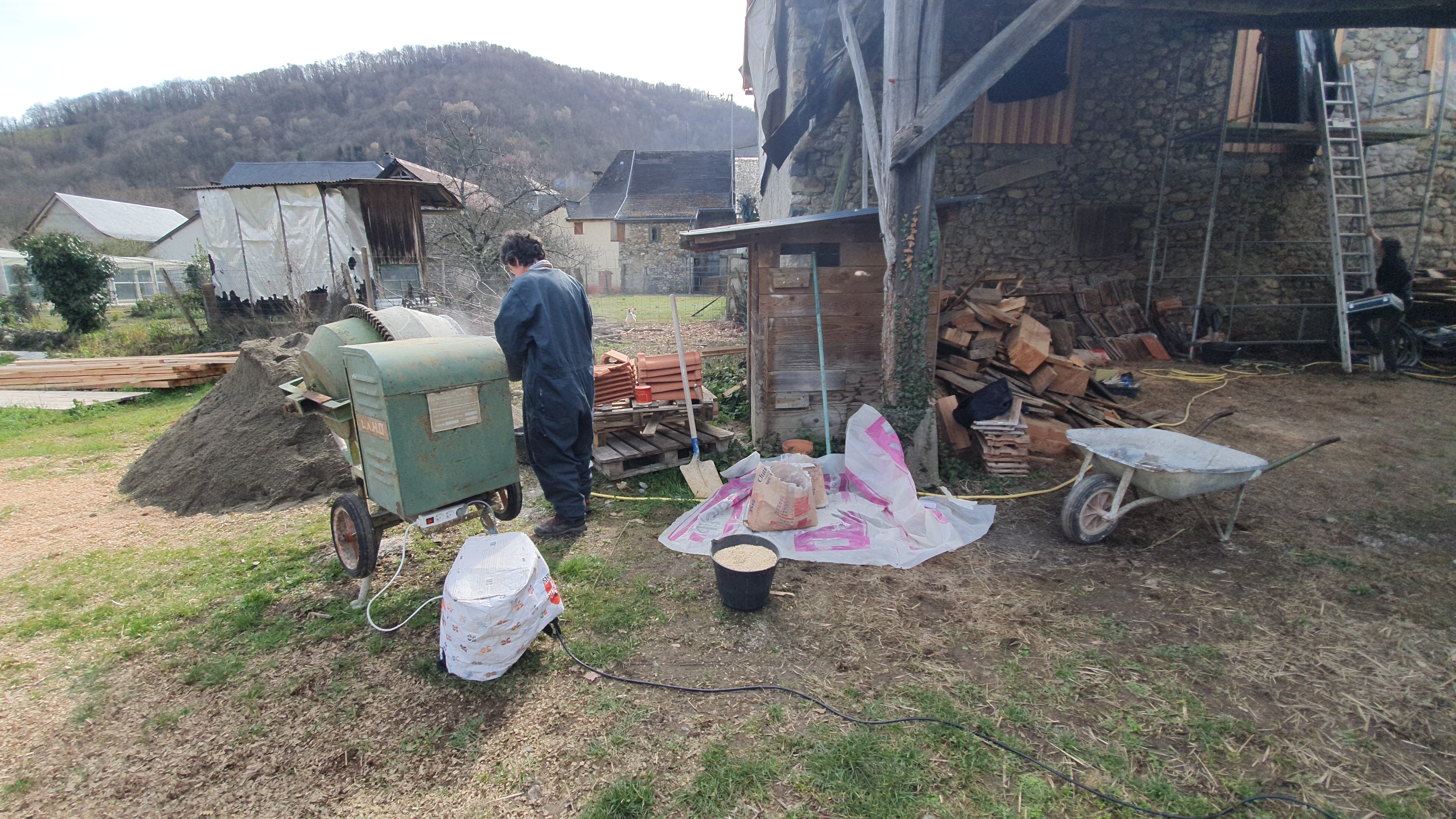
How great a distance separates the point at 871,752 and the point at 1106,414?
518cm

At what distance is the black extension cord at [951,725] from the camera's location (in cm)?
212

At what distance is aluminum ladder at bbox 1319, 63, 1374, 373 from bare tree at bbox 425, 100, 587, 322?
606 inches

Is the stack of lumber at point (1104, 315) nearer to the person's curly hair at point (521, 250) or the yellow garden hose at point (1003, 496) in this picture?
the yellow garden hose at point (1003, 496)

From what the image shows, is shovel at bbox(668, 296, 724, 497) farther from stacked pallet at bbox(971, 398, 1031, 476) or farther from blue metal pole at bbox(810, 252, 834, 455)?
stacked pallet at bbox(971, 398, 1031, 476)

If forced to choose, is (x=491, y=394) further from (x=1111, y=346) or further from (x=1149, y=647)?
(x=1111, y=346)

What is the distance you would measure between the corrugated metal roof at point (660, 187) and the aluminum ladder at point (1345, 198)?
88.5 feet

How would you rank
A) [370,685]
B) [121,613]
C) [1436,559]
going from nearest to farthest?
[370,685] < [121,613] < [1436,559]

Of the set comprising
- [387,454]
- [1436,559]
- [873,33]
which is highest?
[873,33]

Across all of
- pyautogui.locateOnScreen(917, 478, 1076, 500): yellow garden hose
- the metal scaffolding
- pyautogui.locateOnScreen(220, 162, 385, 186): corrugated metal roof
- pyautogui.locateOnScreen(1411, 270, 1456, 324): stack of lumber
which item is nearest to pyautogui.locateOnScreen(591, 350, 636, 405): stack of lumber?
pyautogui.locateOnScreen(917, 478, 1076, 500): yellow garden hose

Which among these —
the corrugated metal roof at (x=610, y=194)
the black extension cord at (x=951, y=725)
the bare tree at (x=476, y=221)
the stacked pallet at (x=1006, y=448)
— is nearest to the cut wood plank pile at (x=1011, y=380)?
the stacked pallet at (x=1006, y=448)

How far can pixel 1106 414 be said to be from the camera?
6.19 meters

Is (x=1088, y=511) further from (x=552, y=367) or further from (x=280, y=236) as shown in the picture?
(x=280, y=236)

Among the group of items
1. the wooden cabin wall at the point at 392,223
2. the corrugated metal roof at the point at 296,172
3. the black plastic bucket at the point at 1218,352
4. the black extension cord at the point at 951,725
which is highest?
the corrugated metal roof at the point at 296,172

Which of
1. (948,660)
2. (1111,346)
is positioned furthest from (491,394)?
(1111,346)
